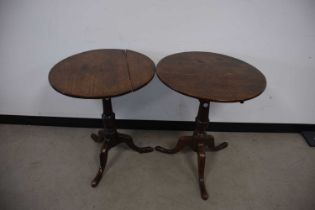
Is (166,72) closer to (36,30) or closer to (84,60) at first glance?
(84,60)

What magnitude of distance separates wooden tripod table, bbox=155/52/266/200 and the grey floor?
7.4 inches

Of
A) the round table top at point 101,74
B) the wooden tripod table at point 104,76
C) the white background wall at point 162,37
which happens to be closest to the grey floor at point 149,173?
the wooden tripod table at point 104,76

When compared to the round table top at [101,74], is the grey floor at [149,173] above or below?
below

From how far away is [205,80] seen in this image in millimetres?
1304

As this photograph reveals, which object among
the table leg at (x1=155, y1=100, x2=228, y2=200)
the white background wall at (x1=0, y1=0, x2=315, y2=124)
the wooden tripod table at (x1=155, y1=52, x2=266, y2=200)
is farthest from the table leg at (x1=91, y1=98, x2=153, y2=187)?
the wooden tripod table at (x1=155, y1=52, x2=266, y2=200)

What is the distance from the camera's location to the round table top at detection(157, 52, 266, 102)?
3.91 ft

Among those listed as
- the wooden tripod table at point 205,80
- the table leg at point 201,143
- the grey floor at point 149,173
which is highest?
the wooden tripod table at point 205,80

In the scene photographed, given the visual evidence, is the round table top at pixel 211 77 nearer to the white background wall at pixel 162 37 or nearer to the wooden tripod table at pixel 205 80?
the wooden tripod table at pixel 205 80

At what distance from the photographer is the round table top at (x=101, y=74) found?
1194 mm

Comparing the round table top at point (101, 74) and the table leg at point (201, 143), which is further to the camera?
the table leg at point (201, 143)

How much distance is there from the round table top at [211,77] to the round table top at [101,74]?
0.47ft

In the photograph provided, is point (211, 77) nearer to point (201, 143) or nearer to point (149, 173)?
point (201, 143)

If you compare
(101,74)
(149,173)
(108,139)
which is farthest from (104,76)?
(149,173)

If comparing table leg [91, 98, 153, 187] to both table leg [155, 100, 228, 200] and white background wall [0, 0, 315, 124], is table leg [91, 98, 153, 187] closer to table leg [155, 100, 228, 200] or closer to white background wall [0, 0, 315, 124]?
table leg [155, 100, 228, 200]
